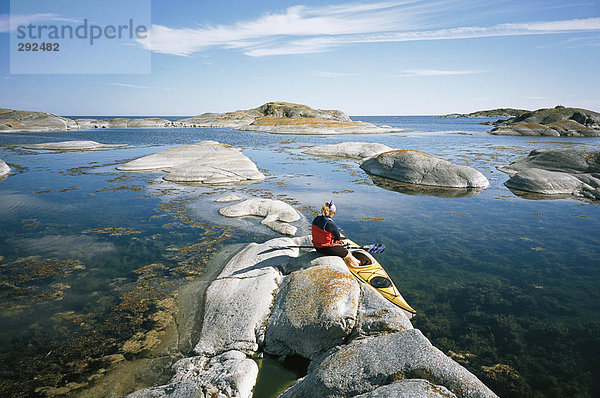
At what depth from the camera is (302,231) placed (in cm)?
1611

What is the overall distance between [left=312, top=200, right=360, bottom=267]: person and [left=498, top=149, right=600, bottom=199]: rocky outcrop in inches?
871

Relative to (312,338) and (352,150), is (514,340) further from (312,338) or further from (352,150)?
(352,150)

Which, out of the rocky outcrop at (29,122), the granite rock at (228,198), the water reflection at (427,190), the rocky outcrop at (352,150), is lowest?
the granite rock at (228,198)

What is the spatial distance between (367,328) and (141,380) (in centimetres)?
527

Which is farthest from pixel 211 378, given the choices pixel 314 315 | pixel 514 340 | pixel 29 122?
pixel 29 122

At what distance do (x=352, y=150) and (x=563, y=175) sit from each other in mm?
25338

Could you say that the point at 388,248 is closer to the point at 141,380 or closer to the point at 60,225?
the point at 141,380

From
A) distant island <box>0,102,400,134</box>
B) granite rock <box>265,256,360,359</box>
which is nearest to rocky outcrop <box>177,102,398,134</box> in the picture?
distant island <box>0,102,400,134</box>

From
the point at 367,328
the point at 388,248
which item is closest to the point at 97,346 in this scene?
the point at 367,328

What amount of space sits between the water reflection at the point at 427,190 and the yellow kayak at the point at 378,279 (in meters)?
14.9

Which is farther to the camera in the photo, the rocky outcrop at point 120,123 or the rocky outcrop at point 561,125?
the rocky outcrop at point 120,123

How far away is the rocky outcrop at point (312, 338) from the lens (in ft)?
17.9

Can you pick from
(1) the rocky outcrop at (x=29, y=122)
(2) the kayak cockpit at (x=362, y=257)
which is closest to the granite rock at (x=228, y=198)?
(2) the kayak cockpit at (x=362, y=257)

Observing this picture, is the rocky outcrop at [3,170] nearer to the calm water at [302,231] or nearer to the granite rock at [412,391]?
the calm water at [302,231]
